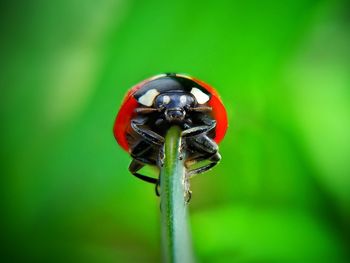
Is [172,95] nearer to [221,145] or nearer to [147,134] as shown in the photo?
[147,134]

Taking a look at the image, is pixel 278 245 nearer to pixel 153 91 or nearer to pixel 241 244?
pixel 241 244

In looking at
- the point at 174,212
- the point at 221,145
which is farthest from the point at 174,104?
the point at 221,145

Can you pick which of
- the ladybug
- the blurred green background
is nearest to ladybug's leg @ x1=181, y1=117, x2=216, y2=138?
the ladybug

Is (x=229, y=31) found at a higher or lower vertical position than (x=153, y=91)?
higher

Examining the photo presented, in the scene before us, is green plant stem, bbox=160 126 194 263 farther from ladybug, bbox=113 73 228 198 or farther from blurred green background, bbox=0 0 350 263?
blurred green background, bbox=0 0 350 263

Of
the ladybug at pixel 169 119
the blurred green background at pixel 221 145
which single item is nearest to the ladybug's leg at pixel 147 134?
the ladybug at pixel 169 119

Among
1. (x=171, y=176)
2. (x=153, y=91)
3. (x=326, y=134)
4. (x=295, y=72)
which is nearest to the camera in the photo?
(x=171, y=176)

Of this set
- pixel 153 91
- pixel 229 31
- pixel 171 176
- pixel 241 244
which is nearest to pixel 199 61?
pixel 229 31
